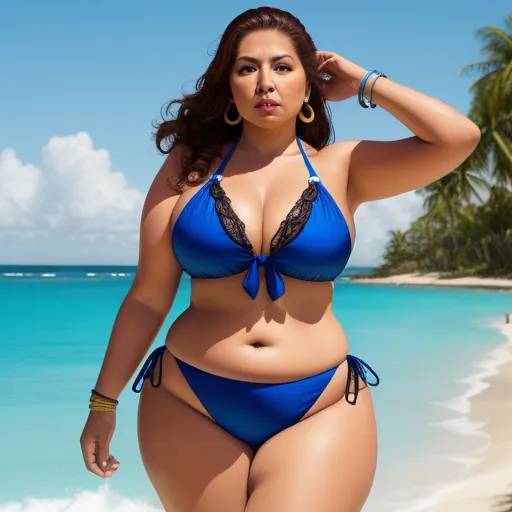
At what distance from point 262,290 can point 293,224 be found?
217 millimetres

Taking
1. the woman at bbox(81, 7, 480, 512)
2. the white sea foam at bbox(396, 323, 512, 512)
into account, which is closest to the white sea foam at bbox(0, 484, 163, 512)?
the white sea foam at bbox(396, 323, 512, 512)

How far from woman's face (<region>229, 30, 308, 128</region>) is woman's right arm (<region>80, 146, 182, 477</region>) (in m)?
0.30

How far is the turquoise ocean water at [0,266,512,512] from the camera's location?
775 centimetres

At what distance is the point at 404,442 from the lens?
29.2 ft

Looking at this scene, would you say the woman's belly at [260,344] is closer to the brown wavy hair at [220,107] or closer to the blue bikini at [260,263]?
the blue bikini at [260,263]

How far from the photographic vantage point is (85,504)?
7.68 metres

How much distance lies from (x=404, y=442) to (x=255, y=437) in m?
6.88

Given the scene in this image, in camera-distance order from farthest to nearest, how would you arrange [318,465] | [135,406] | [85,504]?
1. [135,406]
2. [85,504]
3. [318,465]

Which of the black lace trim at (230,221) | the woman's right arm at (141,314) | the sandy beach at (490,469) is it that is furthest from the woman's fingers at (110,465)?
the sandy beach at (490,469)

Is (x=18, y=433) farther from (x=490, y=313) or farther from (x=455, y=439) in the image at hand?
(x=490, y=313)

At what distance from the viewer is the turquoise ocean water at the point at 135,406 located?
7.75 m

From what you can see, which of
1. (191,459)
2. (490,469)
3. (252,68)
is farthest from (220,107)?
(490,469)

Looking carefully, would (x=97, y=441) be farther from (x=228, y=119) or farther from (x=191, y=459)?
(x=228, y=119)

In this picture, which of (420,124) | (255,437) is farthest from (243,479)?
(420,124)
